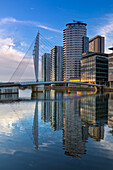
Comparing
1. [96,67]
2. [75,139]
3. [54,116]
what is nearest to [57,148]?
[75,139]

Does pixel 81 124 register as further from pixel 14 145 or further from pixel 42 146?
pixel 14 145

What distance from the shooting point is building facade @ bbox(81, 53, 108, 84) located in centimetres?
14038

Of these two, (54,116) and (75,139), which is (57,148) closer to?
(75,139)

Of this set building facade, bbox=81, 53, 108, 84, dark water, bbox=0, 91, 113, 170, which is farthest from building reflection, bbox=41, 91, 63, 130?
building facade, bbox=81, 53, 108, 84

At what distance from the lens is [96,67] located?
140 m

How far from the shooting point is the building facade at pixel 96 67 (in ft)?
461

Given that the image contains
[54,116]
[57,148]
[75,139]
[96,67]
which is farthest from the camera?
[96,67]

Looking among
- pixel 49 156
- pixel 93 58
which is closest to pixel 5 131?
pixel 49 156

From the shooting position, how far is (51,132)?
16750 mm

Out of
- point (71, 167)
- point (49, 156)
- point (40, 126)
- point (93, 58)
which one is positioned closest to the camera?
point (71, 167)

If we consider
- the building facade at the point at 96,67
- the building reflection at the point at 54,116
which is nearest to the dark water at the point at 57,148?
the building reflection at the point at 54,116

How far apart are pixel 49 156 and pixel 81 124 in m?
9.12

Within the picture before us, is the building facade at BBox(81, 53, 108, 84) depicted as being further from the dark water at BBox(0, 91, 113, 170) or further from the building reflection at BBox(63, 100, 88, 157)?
the dark water at BBox(0, 91, 113, 170)

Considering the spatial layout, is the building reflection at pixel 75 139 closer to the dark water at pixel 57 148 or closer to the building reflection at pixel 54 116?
the dark water at pixel 57 148
